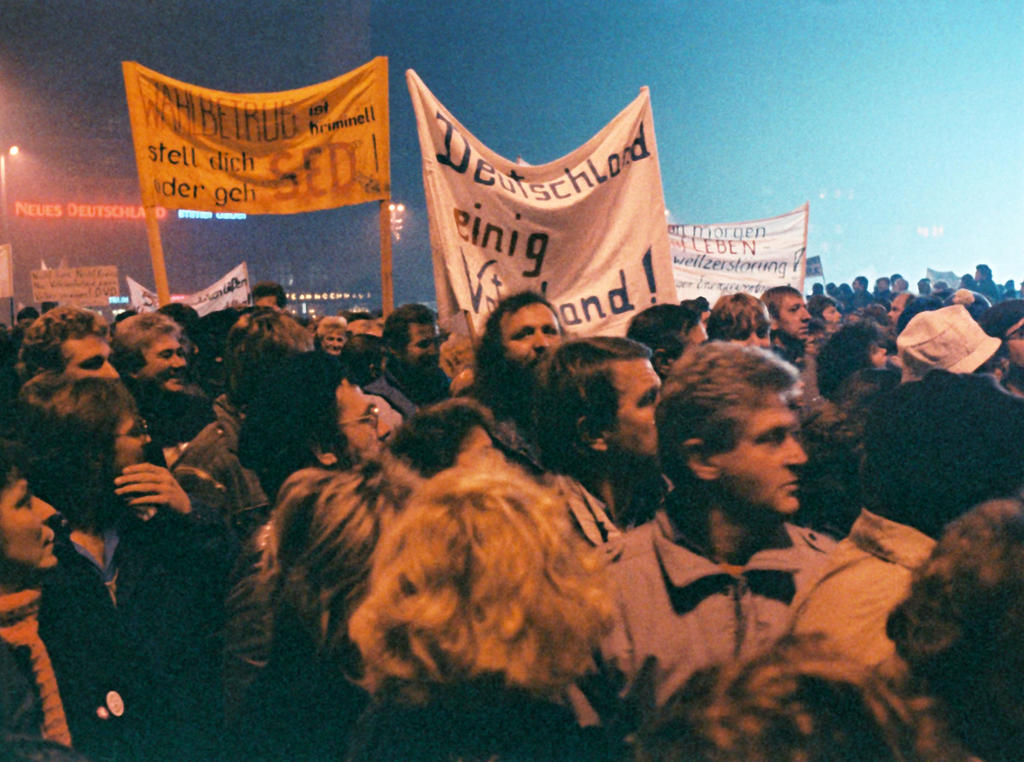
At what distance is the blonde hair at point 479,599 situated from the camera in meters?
1.56

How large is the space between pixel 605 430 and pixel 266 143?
15.1 ft

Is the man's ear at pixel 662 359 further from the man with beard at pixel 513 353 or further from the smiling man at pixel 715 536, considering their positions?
the smiling man at pixel 715 536

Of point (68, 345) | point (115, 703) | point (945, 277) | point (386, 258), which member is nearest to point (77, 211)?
point (945, 277)

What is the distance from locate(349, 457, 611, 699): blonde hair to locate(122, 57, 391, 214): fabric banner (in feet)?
16.0

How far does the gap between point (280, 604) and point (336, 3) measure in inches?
2031

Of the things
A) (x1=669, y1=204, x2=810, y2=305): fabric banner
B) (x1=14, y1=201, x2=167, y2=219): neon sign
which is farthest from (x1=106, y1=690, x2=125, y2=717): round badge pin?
(x1=14, y1=201, x2=167, y2=219): neon sign

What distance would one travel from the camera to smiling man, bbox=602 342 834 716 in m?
2.04

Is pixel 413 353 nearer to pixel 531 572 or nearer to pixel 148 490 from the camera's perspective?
pixel 148 490

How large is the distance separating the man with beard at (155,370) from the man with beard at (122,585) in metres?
1.64

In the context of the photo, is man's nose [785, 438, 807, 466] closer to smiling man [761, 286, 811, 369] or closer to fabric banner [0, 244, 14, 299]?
smiling man [761, 286, 811, 369]

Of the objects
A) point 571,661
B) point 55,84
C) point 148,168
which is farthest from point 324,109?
point 55,84

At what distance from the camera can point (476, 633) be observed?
1.56m

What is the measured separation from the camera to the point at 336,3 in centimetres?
4772

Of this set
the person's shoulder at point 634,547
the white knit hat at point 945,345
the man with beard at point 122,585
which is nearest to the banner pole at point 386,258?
the man with beard at point 122,585
